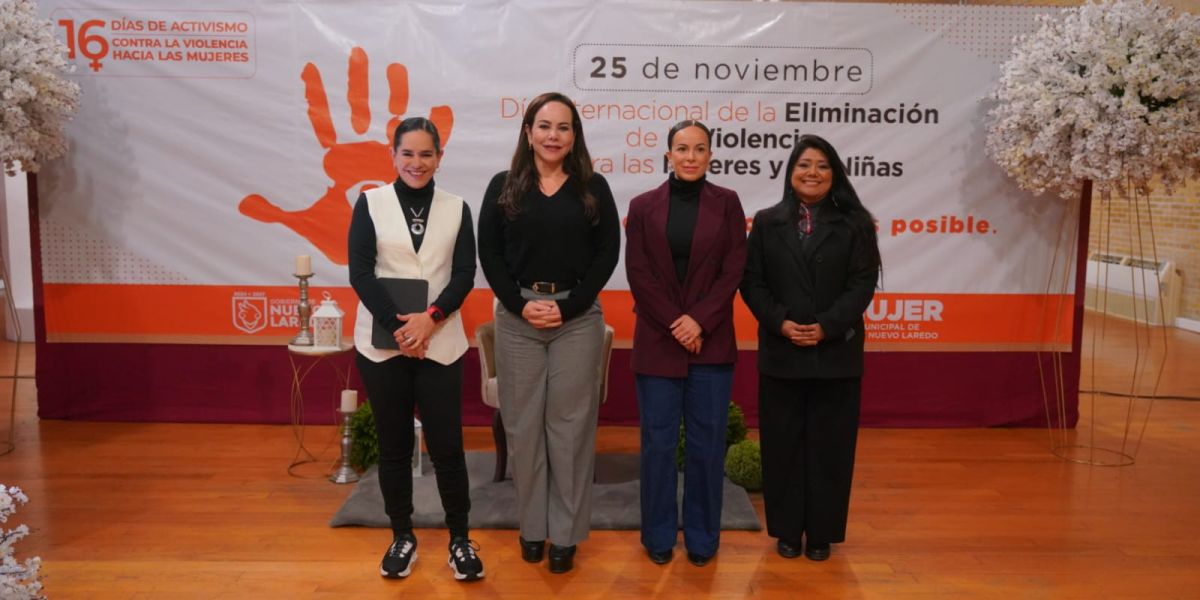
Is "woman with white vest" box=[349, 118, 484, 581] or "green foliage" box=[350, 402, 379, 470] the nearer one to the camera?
"woman with white vest" box=[349, 118, 484, 581]

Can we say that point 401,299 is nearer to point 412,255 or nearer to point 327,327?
point 412,255

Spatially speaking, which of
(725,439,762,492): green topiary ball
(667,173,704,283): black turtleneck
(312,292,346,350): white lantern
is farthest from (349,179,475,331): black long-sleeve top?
(725,439,762,492): green topiary ball

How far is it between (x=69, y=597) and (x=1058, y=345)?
478 cm

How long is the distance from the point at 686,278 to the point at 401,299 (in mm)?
962

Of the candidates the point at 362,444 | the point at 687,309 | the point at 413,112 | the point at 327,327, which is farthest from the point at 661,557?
the point at 413,112

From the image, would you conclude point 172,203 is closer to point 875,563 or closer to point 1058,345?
point 875,563

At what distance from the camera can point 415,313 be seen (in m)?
3.27

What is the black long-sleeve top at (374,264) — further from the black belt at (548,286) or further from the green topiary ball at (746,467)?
the green topiary ball at (746,467)

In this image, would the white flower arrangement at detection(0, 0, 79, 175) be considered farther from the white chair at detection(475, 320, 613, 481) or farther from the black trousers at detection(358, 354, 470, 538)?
the black trousers at detection(358, 354, 470, 538)

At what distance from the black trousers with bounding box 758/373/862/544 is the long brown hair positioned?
3.07 feet

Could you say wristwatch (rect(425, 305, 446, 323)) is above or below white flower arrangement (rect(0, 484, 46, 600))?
above

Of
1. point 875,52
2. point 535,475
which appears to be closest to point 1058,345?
point 875,52

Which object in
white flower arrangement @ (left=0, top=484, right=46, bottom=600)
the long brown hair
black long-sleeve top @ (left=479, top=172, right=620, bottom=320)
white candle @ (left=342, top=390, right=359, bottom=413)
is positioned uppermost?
the long brown hair

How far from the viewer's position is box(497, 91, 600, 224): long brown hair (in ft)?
11.0
